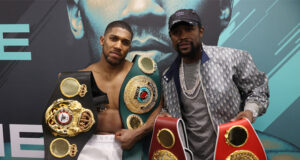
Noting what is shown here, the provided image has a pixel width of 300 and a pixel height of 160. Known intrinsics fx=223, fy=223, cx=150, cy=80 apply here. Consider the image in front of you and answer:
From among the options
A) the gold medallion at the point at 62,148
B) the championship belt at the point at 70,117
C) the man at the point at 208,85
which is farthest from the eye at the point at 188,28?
the gold medallion at the point at 62,148

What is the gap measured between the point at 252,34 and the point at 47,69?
193 centimetres

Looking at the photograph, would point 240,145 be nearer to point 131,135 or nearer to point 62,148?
point 131,135

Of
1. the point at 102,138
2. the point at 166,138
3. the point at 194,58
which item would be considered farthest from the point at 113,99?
the point at 194,58

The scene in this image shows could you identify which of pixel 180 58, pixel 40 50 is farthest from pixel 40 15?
pixel 180 58

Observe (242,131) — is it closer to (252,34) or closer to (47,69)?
(252,34)

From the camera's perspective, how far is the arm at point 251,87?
51.1 inches

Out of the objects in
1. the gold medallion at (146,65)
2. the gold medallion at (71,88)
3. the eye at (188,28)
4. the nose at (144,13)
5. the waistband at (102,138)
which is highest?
the eye at (188,28)

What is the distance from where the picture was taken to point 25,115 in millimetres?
2225

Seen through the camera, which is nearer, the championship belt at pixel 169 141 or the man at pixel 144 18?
the championship belt at pixel 169 141

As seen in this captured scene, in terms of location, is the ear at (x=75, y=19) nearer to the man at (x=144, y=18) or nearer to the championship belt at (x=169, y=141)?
the man at (x=144, y=18)

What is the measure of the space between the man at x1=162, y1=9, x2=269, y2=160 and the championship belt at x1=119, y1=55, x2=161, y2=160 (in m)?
0.24

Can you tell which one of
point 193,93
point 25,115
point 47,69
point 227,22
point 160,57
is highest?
point 227,22

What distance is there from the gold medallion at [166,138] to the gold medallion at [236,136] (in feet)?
0.99

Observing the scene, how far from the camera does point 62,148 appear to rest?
145 centimetres
